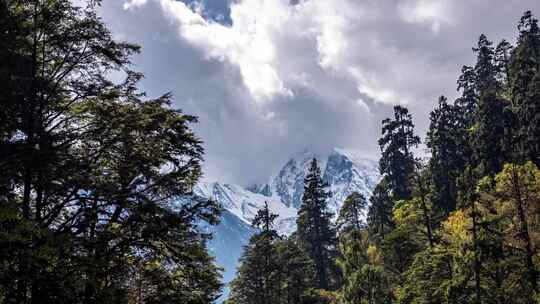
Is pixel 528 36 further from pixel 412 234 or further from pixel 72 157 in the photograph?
pixel 72 157

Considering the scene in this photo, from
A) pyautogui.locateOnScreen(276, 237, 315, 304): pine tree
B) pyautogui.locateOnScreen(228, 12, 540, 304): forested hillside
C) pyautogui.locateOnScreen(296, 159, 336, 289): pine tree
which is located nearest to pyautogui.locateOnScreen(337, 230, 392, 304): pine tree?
pyautogui.locateOnScreen(228, 12, 540, 304): forested hillside

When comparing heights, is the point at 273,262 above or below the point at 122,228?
above

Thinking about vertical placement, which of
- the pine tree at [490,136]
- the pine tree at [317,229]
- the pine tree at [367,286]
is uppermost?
the pine tree at [490,136]

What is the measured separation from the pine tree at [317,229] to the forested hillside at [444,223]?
0.17m

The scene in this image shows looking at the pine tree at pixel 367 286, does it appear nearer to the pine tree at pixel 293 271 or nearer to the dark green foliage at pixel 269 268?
the pine tree at pixel 293 271

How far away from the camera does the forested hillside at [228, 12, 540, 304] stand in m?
28.2

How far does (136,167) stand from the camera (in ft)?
47.6

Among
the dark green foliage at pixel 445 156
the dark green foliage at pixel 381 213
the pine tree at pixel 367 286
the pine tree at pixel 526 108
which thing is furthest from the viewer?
the dark green foliage at pixel 381 213

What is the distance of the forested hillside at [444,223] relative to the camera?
92.5 ft

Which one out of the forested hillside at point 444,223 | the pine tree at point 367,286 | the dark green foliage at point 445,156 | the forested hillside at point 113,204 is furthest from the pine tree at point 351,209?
the forested hillside at point 113,204

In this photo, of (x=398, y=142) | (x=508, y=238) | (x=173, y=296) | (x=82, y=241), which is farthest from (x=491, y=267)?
(x=398, y=142)

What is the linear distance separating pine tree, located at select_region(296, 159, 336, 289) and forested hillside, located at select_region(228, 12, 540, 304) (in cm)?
17

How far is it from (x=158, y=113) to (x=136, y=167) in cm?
182

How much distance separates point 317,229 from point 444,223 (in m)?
28.8
